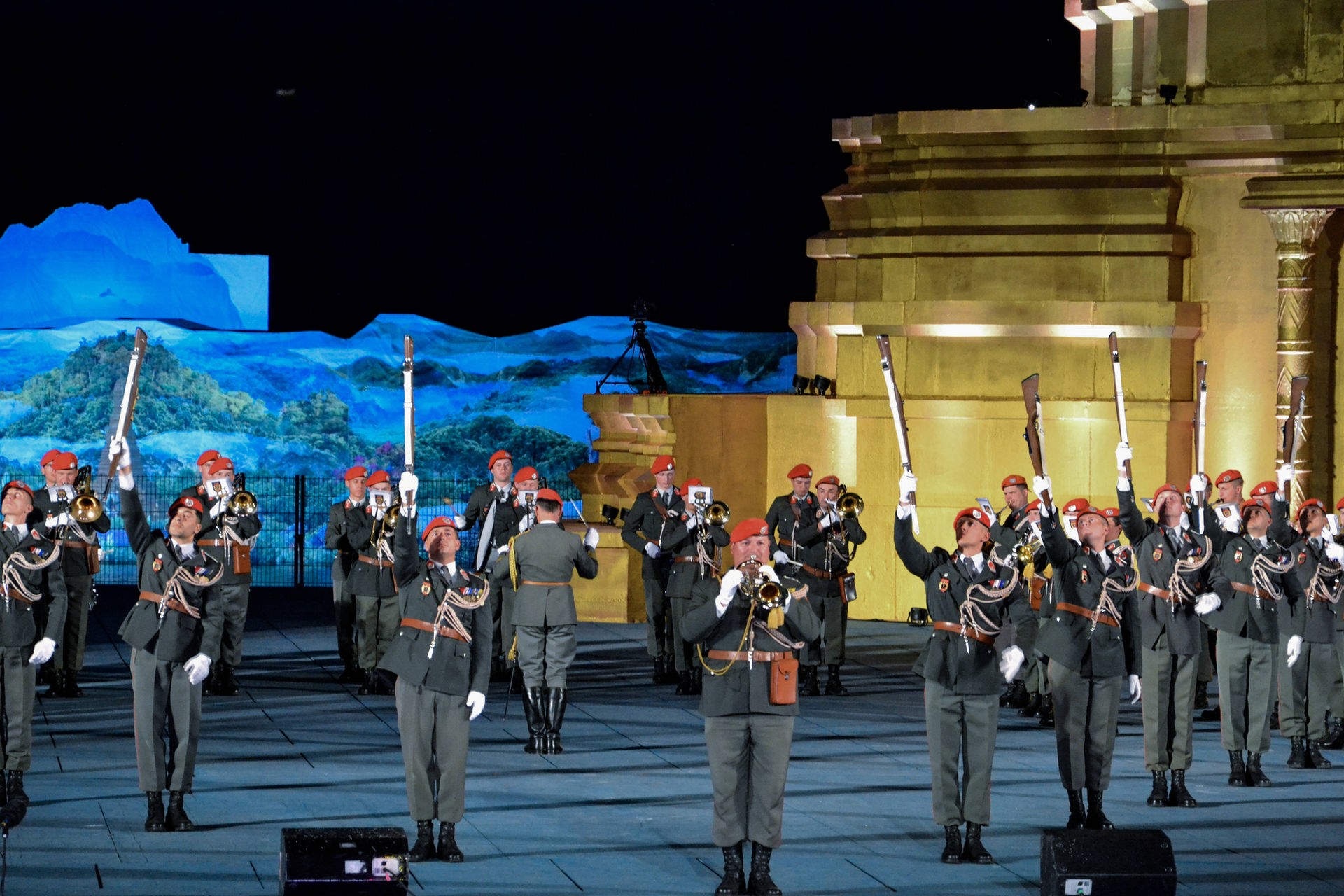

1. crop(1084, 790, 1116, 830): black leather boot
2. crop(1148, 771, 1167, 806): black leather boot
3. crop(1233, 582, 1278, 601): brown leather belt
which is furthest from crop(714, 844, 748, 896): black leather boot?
crop(1233, 582, 1278, 601): brown leather belt

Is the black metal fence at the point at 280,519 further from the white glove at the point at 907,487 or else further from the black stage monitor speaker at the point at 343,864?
the black stage monitor speaker at the point at 343,864

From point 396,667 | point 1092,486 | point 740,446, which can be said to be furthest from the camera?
Result: point 740,446

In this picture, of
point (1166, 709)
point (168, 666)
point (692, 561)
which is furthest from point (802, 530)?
point (168, 666)

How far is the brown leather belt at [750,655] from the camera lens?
32.4 ft

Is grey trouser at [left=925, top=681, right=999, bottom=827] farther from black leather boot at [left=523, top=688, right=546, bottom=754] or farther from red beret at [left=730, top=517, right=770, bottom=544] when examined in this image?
black leather boot at [left=523, top=688, right=546, bottom=754]

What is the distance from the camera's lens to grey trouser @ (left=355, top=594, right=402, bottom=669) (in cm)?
1667

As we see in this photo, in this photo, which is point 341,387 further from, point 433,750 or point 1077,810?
point 1077,810

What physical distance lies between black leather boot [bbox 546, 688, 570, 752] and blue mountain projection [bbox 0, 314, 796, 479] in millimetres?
17832

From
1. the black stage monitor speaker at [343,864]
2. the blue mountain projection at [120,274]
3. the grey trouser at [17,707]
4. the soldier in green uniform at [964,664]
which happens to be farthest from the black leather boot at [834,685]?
the blue mountain projection at [120,274]

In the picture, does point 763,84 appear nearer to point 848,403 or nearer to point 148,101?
point 148,101

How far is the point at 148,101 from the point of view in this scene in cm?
3391

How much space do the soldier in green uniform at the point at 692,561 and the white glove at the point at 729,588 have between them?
645cm

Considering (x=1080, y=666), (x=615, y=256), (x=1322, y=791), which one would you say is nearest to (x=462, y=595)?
(x=1080, y=666)

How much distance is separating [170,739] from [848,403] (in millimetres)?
11151
